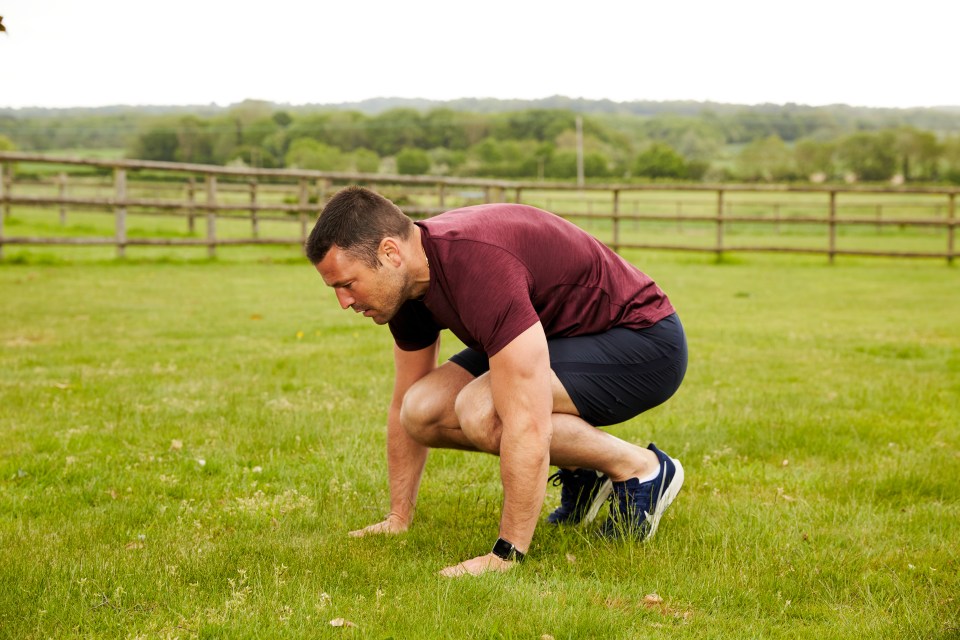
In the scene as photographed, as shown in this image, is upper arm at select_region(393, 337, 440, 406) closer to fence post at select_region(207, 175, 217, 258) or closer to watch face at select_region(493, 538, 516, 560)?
watch face at select_region(493, 538, 516, 560)

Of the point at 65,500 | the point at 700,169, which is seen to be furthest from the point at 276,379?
the point at 700,169

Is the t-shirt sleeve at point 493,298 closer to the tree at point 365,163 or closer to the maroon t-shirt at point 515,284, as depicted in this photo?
the maroon t-shirt at point 515,284

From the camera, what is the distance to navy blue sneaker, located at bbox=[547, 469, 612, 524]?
12.1 ft

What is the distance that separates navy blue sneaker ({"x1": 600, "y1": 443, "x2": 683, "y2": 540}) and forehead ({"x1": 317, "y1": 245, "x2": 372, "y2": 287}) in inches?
52.2

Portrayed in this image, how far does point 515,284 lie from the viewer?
3016mm

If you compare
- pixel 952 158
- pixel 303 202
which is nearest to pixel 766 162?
pixel 952 158

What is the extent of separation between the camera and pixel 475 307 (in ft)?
9.84

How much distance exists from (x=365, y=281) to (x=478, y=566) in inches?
39.9

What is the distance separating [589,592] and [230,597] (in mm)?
1103

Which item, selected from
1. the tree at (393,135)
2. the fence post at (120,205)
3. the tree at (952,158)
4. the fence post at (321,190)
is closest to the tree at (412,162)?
the tree at (393,135)

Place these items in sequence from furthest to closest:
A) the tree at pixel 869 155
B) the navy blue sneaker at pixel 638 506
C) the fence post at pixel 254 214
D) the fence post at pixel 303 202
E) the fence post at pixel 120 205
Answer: the tree at pixel 869 155 < the fence post at pixel 303 202 < the fence post at pixel 254 214 < the fence post at pixel 120 205 < the navy blue sneaker at pixel 638 506

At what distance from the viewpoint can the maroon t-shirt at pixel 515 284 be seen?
3.00 metres

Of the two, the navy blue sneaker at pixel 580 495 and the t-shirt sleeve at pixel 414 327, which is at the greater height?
the t-shirt sleeve at pixel 414 327

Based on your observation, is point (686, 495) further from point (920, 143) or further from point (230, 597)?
point (920, 143)
